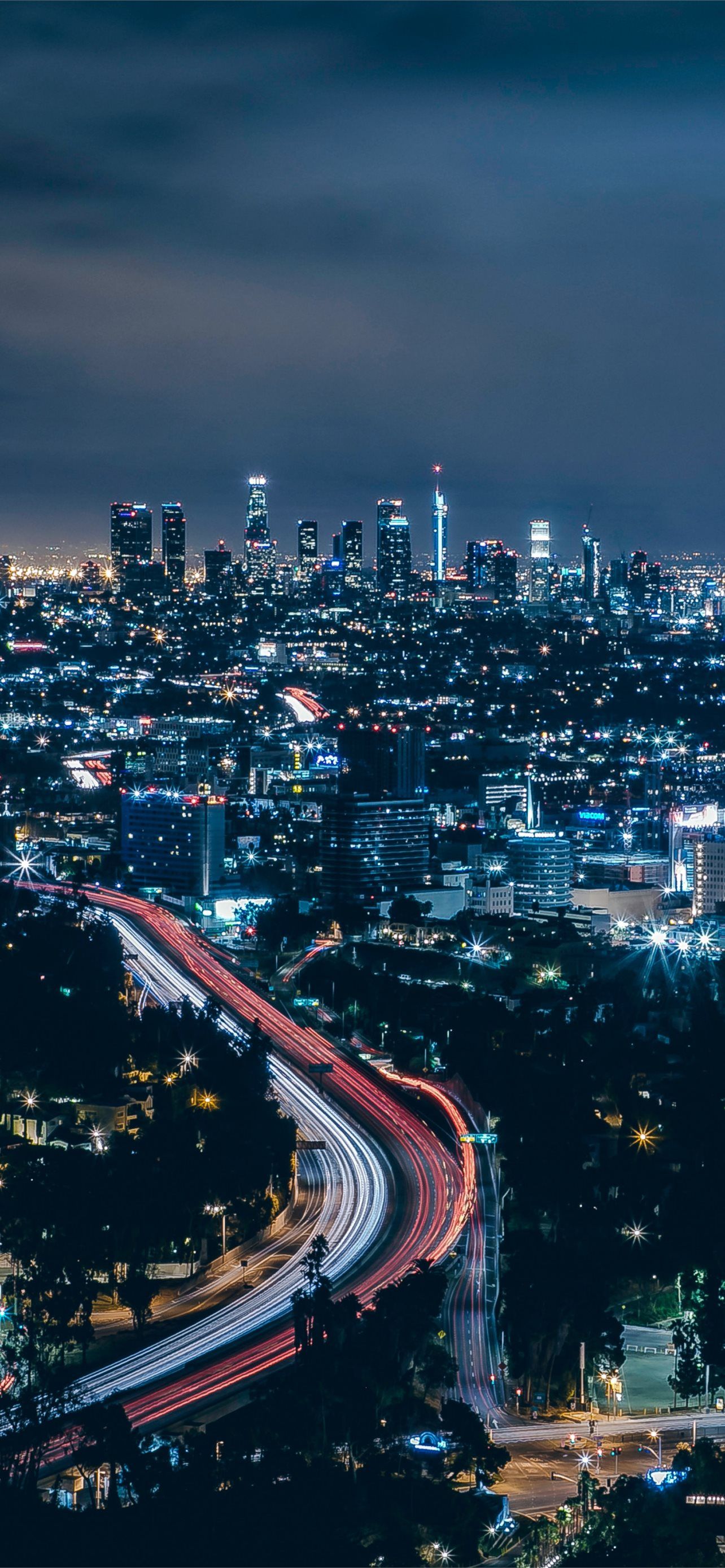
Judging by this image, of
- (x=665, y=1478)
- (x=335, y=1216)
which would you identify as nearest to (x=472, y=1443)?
(x=665, y=1478)

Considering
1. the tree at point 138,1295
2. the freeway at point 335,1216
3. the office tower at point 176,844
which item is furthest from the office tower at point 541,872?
the tree at point 138,1295

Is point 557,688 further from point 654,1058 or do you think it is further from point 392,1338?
point 392,1338

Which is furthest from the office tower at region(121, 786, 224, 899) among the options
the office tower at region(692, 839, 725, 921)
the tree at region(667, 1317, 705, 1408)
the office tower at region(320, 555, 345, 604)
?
the office tower at region(320, 555, 345, 604)

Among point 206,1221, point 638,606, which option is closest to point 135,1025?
point 206,1221

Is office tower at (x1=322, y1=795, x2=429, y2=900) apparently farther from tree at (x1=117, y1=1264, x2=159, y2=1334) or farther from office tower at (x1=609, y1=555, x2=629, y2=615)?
office tower at (x1=609, y1=555, x2=629, y2=615)

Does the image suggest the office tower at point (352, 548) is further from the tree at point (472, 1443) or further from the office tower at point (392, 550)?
the tree at point (472, 1443)

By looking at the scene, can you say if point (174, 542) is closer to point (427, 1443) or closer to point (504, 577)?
point (504, 577)
